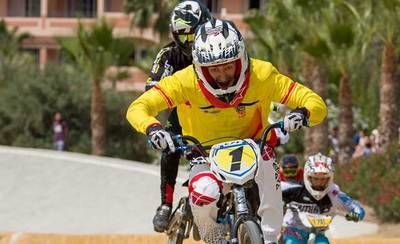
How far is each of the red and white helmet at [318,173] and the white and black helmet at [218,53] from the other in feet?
9.22

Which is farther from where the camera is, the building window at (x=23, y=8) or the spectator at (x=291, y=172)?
the building window at (x=23, y=8)

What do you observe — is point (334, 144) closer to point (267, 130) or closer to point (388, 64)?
point (388, 64)

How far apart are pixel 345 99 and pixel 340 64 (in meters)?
1.49

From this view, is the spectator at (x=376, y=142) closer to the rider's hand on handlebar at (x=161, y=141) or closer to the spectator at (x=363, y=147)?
the spectator at (x=363, y=147)

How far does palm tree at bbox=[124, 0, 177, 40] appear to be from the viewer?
42.4 meters

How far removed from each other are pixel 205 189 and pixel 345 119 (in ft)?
70.1

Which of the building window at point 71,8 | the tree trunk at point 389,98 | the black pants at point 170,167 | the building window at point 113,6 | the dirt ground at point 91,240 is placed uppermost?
the black pants at point 170,167

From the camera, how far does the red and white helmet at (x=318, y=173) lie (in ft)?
32.0

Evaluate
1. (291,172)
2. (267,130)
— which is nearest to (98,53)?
(291,172)

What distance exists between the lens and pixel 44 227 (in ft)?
72.4

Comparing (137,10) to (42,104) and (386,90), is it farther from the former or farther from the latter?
(386,90)

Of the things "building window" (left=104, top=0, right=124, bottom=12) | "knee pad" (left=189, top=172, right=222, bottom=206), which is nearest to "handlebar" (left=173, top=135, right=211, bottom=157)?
"knee pad" (left=189, top=172, right=222, bottom=206)

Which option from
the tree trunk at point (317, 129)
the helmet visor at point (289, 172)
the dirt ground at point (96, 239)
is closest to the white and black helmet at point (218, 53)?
the helmet visor at point (289, 172)

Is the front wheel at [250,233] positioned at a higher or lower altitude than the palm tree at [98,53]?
higher
